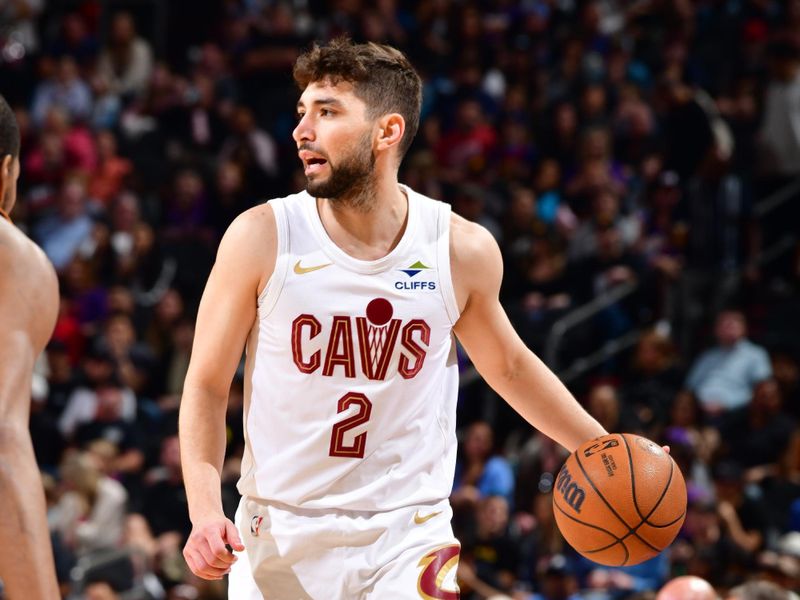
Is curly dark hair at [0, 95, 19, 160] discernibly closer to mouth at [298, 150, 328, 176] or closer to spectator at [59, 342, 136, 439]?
mouth at [298, 150, 328, 176]

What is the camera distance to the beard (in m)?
4.14

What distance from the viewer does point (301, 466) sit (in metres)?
4.10

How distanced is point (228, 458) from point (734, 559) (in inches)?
151

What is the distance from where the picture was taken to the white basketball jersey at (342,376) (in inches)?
161

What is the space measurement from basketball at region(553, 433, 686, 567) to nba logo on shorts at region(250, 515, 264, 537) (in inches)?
38.1

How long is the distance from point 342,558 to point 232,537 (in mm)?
423

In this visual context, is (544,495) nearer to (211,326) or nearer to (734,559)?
(734,559)

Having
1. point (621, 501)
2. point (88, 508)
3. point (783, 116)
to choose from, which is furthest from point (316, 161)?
point (783, 116)

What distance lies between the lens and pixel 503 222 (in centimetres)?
1246

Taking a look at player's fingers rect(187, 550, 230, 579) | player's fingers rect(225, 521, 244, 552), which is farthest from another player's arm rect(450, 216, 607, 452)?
player's fingers rect(187, 550, 230, 579)

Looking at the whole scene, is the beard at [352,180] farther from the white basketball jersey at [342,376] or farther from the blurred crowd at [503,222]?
the blurred crowd at [503,222]

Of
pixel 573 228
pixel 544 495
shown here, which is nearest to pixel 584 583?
pixel 544 495

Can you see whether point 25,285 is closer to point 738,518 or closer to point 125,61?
point 738,518

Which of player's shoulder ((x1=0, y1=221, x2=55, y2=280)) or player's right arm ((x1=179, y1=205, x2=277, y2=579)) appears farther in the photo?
player's right arm ((x1=179, y1=205, x2=277, y2=579))
